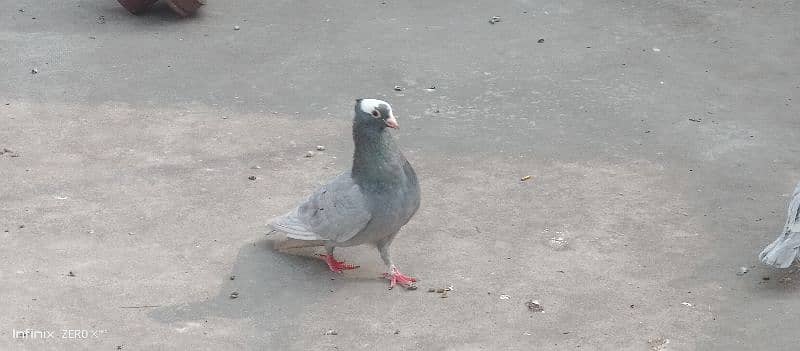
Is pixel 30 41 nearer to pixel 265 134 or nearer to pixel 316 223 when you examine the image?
pixel 265 134

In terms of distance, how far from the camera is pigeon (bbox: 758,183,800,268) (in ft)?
18.3

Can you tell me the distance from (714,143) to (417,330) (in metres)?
2.85

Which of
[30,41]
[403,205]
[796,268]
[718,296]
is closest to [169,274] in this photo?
[403,205]

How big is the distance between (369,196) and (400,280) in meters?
0.48

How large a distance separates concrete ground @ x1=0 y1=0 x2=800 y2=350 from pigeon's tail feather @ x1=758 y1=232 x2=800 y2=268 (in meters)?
0.19

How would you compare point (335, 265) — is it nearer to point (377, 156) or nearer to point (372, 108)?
point (377, 156)

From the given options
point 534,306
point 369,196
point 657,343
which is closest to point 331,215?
point 369,196

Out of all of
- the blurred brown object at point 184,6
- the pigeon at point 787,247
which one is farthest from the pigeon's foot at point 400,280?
the blurred brown object at point 184,6

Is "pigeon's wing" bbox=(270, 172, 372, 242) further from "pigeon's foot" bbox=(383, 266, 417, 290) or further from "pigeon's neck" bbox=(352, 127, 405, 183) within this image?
"pigeon's foot" bbox=(383, 266, 417, 290)

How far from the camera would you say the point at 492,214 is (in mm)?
6527

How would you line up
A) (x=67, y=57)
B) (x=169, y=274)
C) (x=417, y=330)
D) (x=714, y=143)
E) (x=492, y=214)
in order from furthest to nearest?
(x=67, y=57), (x=714, y=143), (x=492, y=214), (x=169, y=274), (x=417, y=330)

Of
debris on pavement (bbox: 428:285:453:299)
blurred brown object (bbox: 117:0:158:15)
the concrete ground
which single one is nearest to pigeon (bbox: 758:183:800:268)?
the concrete ground

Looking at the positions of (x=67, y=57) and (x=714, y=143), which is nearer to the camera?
(x=714, y=143)

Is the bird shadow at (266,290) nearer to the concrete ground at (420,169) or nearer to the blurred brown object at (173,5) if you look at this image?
the concrete ground at (420,169)
